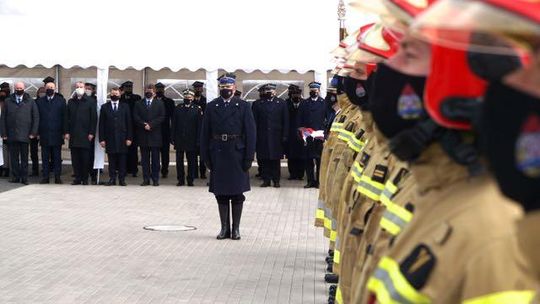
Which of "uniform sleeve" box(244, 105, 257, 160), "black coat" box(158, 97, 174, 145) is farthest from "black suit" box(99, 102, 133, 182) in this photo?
"uniform sleeve" box(244, 105, 257, 160)

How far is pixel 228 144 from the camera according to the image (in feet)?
40.0

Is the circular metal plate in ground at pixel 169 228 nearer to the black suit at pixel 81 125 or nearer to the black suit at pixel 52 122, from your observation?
the black suit at pixel 81 125

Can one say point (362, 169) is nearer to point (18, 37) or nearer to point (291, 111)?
point (291, 111)

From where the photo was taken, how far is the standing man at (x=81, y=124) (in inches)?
750

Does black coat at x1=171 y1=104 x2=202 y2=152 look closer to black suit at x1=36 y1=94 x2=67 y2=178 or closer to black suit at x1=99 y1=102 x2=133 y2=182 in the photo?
black suit at x1=99 y1=102 x2=133 y2=182

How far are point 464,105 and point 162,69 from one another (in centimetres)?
1960

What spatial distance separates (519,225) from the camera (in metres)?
1.95

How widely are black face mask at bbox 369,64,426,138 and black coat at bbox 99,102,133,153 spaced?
52.8 ft

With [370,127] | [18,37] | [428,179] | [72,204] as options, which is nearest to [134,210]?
[72,204]

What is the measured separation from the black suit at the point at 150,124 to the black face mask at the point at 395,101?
1613 centimetres

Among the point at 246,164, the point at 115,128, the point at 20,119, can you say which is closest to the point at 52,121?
the point at 20,119

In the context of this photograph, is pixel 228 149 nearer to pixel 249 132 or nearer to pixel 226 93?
pixel 249 132

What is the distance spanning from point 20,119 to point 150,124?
256 centimetres

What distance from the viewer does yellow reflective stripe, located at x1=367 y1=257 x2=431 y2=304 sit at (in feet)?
8.39
